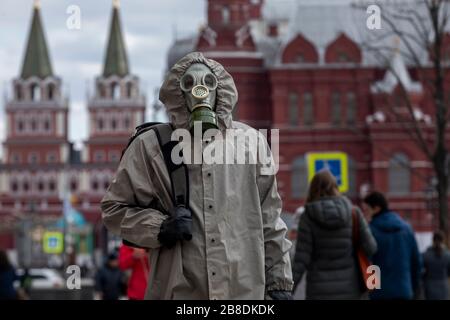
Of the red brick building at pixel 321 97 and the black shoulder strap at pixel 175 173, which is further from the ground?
the red brick building at pixel 321 97

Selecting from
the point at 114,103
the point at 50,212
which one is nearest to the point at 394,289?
the point at 50,212

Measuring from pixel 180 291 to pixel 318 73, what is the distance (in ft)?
216

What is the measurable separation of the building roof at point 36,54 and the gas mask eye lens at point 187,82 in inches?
3879

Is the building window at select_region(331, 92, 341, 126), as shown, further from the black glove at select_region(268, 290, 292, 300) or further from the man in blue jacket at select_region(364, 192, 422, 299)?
the black glove at select_region(268, 290, 292, 300)

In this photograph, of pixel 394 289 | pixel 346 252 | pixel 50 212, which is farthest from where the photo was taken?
pixel 50 212

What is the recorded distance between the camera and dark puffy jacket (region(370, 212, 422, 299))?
9.84 meters

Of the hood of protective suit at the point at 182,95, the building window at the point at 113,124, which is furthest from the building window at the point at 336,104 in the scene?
the hood of protective suit at the point at 182,95

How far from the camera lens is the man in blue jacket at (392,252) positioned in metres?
9.84

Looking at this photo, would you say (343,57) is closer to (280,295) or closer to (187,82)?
(187,82)

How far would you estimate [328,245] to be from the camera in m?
8.41

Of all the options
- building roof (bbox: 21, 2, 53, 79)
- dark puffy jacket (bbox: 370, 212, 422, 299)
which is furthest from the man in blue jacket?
building roof (bbox: 21, 2, 53, 79)

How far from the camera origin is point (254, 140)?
5.06 meters

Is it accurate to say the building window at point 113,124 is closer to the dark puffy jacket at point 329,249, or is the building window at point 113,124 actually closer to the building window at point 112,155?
the building window at point 112,155

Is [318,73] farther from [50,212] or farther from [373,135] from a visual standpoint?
[50,212]
